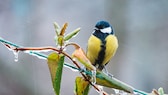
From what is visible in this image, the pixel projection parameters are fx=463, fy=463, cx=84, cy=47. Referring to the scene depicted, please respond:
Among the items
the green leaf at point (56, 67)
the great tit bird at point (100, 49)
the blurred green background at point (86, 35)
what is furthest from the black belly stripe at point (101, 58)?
the blurred green background at point (86, 35)

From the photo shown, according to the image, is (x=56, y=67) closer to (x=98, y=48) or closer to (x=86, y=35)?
(x=98, y=48)

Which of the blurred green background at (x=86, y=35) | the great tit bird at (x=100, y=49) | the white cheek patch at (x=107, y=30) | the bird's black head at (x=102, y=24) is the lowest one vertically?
the great tit bird at (x=100, y=49)

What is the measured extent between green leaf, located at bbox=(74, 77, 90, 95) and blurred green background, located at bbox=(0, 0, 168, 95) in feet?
5.37

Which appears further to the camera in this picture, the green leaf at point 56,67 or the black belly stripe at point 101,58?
the black belly stripe at point 101,58

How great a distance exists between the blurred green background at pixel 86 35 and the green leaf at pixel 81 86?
1636mm

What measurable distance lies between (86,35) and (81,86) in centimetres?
197

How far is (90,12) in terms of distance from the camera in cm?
250

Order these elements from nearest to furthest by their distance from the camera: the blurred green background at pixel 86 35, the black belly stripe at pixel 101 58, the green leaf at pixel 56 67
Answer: the green leaf at pixel 56 67 < the black belly stripe at pixel 101 58 < the blurred green background at pixel 86 35

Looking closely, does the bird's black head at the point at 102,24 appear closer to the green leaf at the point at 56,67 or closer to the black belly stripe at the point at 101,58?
the black belly stripe at the point at 101,58

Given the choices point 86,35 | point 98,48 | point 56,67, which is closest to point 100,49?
point 98,48

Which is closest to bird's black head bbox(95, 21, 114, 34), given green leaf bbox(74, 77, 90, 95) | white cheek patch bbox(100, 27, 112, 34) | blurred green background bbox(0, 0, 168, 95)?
white cheek patch bbox(100, 27, 112, 34)

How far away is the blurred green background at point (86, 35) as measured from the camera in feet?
7.11

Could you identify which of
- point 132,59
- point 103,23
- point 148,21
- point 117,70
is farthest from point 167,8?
point 103,23

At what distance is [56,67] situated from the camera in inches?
15.2
